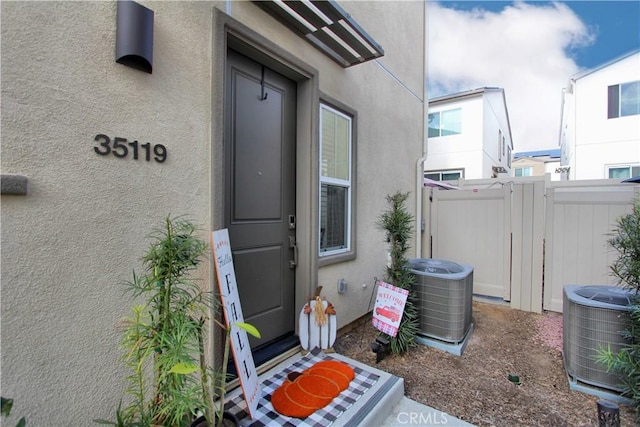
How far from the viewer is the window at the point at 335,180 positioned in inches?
138

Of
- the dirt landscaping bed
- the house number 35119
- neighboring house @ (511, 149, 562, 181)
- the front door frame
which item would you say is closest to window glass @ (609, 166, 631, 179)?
the dirt landscaping bed

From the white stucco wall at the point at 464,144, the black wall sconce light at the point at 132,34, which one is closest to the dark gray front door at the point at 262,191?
the black wall sconce light at the point at 132,34

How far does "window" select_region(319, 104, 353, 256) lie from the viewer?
3.50m

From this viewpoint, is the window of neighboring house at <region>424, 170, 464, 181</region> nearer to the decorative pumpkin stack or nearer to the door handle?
the door handle

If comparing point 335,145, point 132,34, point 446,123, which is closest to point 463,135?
point 446,123

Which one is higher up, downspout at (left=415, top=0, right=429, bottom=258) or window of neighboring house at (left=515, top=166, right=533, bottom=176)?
window of neighboring house at (left=515, top=166, right=533, bottom=176)

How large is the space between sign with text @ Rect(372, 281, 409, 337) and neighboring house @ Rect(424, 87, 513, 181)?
1120 cm

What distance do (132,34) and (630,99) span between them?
46.0 feet

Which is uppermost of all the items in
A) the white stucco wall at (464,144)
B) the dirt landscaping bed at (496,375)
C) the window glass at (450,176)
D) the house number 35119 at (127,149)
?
the white stucco wall at (464,144)

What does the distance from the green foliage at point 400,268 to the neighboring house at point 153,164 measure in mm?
632

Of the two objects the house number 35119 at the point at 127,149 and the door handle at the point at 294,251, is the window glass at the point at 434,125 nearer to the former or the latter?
the door handle at the point at 294,251

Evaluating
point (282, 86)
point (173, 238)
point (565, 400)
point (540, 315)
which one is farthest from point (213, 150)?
point (540, 315)

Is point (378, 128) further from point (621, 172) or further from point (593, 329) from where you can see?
point (621, 172)

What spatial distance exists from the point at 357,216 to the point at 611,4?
27.6 feet
